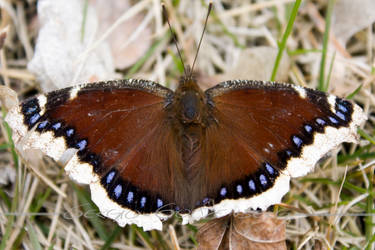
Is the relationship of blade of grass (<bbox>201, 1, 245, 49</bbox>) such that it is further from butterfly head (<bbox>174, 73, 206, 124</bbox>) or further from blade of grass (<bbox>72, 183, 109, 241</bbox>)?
blade of grass (<bbox>72, 183, 109, 241</bbox>)

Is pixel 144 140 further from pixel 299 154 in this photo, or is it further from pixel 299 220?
pixel 299 220

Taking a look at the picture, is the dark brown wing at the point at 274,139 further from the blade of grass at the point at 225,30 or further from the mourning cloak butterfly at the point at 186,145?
the blade of grass at the point at 225,30

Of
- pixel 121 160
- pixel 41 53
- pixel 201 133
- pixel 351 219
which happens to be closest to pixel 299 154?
pixel 201 133

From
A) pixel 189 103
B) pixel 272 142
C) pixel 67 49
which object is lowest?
pixel 272 142

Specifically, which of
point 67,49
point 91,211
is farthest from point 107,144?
point 67,49

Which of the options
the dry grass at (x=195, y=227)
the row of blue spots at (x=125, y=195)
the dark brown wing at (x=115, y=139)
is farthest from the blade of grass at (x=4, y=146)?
the row of blue spots at (x=125, y=195)

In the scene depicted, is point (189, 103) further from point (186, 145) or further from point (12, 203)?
point (12, 203)
